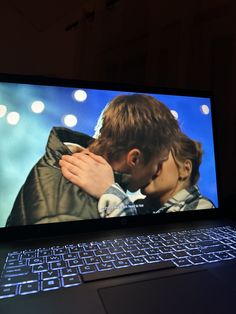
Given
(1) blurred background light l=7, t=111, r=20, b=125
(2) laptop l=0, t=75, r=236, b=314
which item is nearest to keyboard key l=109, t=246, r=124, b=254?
(2) laptop l=0, t=75, r=236, b=314

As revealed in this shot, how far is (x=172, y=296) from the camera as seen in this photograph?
1.28 ft

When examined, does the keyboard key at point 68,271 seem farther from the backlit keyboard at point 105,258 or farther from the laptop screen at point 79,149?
the laptop screen at point 79,149

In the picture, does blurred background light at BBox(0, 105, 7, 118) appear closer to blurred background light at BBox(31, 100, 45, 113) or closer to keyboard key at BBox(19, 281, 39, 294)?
blurred background light at BBox(31, 100, 45, 113)

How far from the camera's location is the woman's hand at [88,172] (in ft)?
2.06

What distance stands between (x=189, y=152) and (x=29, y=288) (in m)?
0.50

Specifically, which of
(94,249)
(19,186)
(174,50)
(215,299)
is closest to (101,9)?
(174,50)

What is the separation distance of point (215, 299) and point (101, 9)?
4.30 feet

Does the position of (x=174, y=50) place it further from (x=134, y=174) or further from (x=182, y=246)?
(x=182, y=246)

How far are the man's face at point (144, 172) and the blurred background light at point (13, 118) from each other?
28 cm

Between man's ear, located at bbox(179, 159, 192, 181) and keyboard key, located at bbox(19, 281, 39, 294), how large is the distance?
43 centimetres

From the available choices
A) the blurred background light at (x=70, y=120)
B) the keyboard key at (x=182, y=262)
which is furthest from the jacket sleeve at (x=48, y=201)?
the keyboard key at (x=182, y=262)

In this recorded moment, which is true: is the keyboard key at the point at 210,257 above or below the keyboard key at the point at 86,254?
below

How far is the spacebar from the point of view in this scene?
429mm

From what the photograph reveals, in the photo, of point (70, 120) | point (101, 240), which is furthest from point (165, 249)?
point (70, 120)
